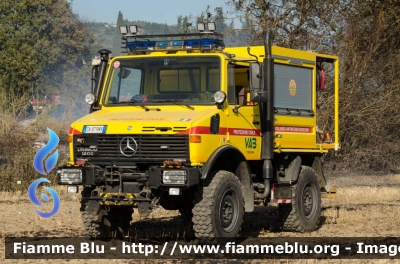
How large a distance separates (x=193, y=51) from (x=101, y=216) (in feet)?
9.27

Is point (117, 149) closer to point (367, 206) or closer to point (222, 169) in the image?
point (222, 169)

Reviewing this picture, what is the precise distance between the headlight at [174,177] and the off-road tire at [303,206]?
3557mm

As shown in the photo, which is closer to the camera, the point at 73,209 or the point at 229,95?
the point at 229,95

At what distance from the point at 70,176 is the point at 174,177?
160cm

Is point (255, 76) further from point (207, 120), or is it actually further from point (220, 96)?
point (207, 120)

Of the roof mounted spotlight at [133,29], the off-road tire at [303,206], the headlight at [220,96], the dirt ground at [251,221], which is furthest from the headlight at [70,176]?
the off-road tire at [303,206]

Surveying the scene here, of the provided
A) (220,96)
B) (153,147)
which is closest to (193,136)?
(153,147)

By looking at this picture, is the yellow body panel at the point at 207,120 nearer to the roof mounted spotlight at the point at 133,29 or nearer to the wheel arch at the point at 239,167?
the wheel arch at the point at 239,167

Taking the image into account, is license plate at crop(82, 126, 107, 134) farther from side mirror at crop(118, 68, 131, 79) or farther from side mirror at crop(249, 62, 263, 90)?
side mirror at crop(249, 62, 263, 90)

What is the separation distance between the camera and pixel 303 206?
1384 centimetres

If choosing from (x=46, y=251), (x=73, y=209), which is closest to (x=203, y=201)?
(x=46, y=251)

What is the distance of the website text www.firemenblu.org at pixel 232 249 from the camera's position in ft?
35.5

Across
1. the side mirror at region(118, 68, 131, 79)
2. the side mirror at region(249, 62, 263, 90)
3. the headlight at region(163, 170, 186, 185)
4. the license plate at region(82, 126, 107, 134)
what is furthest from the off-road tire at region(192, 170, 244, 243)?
the side mirror at region(118, 68, 131, 79)

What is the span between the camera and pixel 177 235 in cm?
1205
